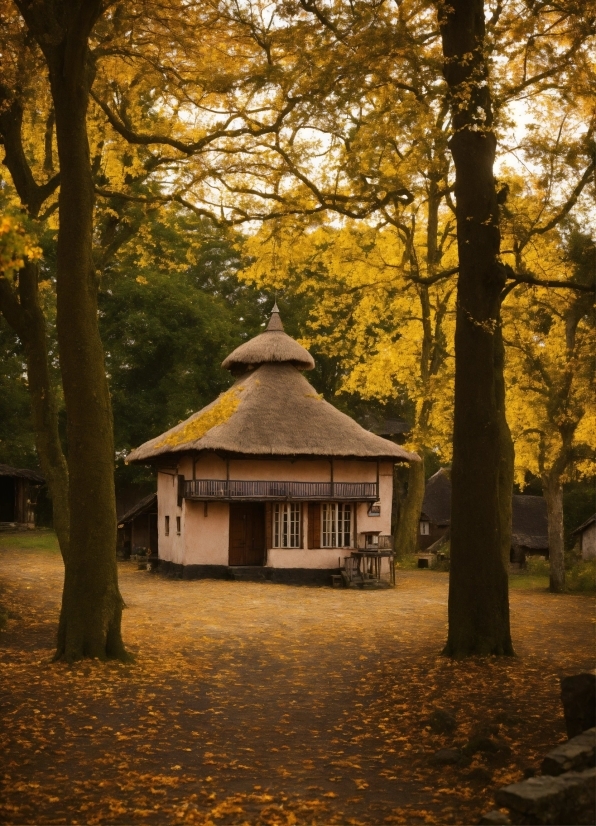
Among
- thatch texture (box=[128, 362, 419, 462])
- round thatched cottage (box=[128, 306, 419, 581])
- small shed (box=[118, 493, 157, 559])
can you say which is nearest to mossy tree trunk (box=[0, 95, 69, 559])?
thatch texture (box=[128, 362, 419, 462])

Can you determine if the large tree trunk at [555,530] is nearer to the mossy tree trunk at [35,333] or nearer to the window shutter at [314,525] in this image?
the window shutter at [314,525]

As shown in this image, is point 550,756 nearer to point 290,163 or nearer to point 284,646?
point 284,646

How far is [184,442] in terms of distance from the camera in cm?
2717

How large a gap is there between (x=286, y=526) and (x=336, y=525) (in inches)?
67.2

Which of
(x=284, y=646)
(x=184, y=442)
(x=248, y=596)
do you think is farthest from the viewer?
(x=184, y=442)

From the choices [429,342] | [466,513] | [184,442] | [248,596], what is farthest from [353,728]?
[429,342]

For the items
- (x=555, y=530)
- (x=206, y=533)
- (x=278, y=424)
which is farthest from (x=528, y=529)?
(x=206, y=533)

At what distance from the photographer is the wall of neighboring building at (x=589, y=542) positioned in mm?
42153

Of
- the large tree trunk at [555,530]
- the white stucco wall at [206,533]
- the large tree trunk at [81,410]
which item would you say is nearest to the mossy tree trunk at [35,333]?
the large tree trunk at [81,410]

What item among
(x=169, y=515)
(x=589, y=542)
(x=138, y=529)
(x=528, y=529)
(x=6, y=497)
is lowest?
(x=589, y=542)

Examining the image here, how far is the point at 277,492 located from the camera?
2820cm

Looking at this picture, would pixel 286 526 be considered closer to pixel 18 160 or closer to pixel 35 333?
pixel 35 333

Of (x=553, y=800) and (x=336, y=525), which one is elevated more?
(x=336, y=525)

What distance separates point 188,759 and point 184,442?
19.5 meters
